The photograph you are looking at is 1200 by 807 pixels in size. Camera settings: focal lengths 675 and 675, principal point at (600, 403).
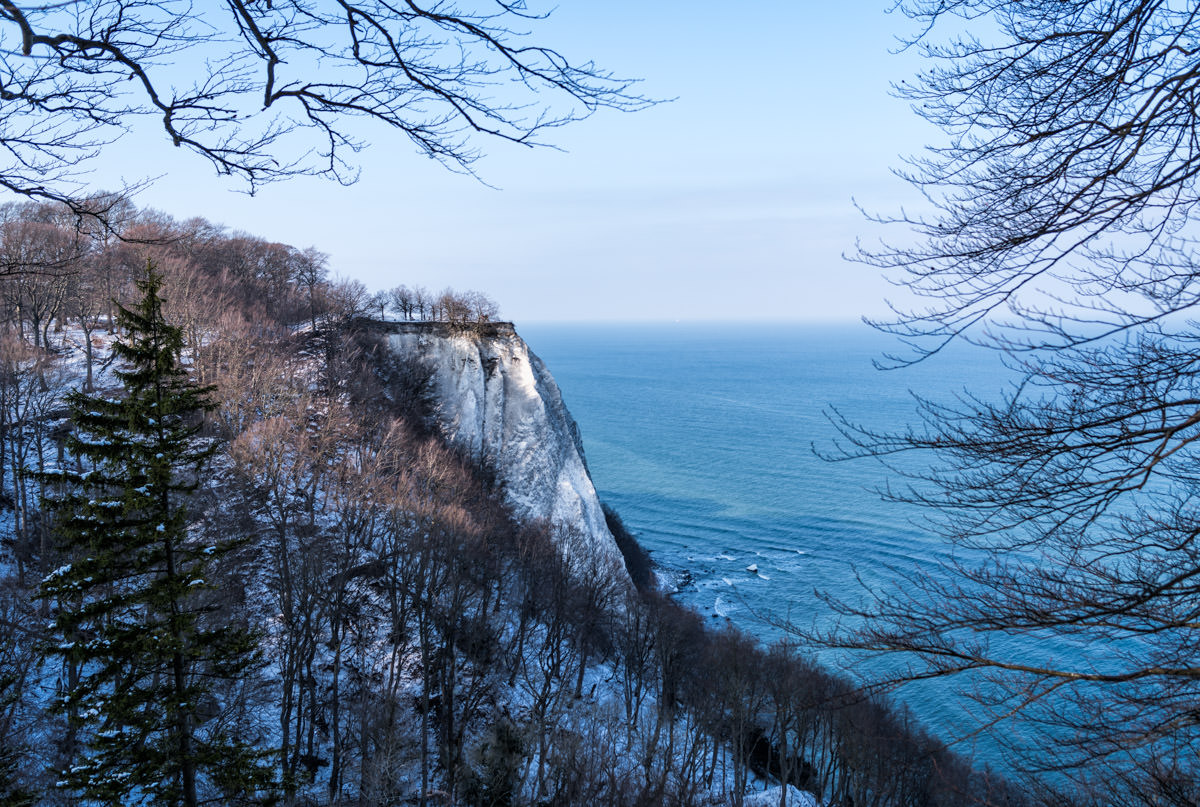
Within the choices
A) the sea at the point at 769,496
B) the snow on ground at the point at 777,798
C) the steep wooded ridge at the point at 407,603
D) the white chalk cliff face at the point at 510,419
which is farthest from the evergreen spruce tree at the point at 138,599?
the white chalk cliff face at the point at 510,419

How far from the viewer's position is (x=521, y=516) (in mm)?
40125

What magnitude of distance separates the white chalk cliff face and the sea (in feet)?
34.4

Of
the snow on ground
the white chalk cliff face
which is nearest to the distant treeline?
the white chalk cliff face

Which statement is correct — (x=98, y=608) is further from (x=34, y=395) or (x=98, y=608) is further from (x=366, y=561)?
(x=34, y=395)

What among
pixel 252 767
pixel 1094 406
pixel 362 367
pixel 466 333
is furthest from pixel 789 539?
pixel 1094 406

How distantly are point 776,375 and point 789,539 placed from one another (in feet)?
315

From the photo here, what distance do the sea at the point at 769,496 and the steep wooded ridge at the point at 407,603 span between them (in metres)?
6.19

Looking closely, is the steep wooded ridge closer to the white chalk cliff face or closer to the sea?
the white chalk cliff face

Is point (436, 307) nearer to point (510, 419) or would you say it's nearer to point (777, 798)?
point (510, 419)

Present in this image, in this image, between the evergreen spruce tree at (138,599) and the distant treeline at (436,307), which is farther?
the distant treeline at (436,307)

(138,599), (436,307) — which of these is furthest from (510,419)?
(138,599)

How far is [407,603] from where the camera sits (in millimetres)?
28359

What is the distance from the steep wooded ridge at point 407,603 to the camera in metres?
21.5

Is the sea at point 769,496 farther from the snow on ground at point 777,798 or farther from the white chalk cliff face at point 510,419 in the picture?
the white chalk cliff face at point 510,419
